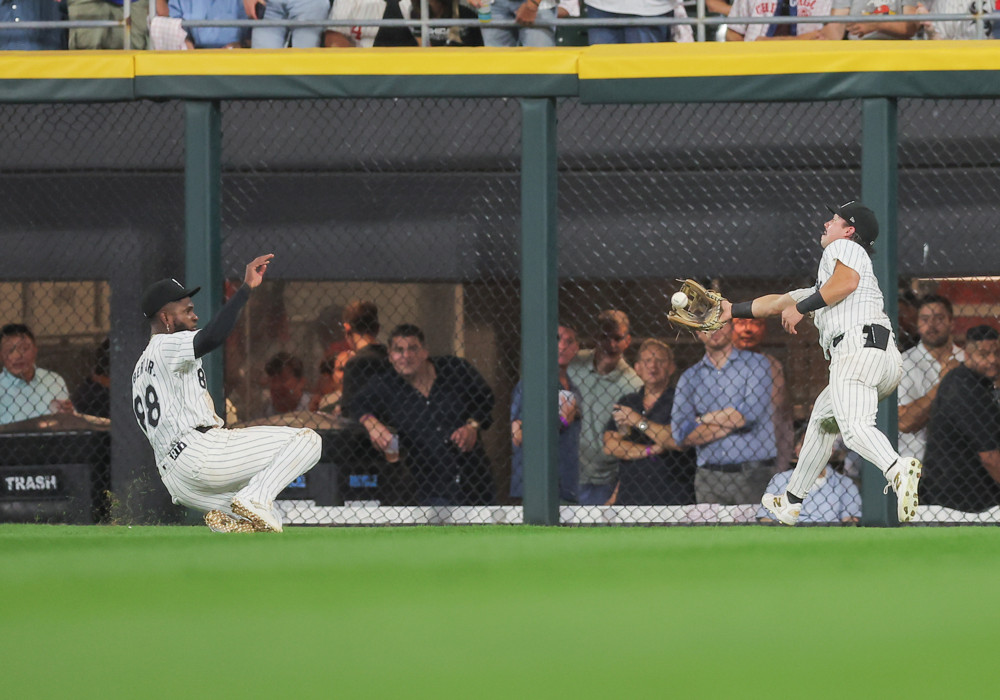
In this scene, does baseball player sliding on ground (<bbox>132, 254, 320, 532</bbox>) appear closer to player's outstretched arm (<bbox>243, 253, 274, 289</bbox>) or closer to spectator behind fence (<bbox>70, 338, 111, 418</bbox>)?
player's outstretched arm (<bbox>243, 253, 274, 289</bbox>)

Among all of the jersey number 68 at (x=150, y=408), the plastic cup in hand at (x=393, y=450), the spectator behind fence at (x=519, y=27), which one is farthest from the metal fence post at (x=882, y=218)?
the jersey number 68 at (x=150, y=408)

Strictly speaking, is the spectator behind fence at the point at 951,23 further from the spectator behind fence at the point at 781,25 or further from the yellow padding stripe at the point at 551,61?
the yellow padding stripe at the point at 551,61

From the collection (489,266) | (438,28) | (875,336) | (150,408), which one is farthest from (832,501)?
(150,408)

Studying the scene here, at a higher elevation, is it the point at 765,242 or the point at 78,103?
the point at 78,103

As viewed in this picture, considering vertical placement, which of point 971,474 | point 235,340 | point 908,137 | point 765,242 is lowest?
point 971,474

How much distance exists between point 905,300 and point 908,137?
115 cm

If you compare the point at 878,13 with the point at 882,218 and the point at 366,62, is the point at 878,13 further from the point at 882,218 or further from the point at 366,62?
the point at 366,62

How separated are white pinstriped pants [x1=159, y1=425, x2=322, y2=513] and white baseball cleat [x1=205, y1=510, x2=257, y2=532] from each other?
0.18 meters

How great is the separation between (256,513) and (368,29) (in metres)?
3.88

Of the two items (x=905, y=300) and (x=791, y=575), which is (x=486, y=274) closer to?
(x=905, y=300)

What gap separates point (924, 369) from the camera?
855 cm

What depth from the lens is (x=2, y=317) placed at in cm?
1034

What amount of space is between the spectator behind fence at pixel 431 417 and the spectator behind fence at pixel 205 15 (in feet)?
8.12

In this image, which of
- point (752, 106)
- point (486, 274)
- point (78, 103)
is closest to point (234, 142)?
point (78, 103)
